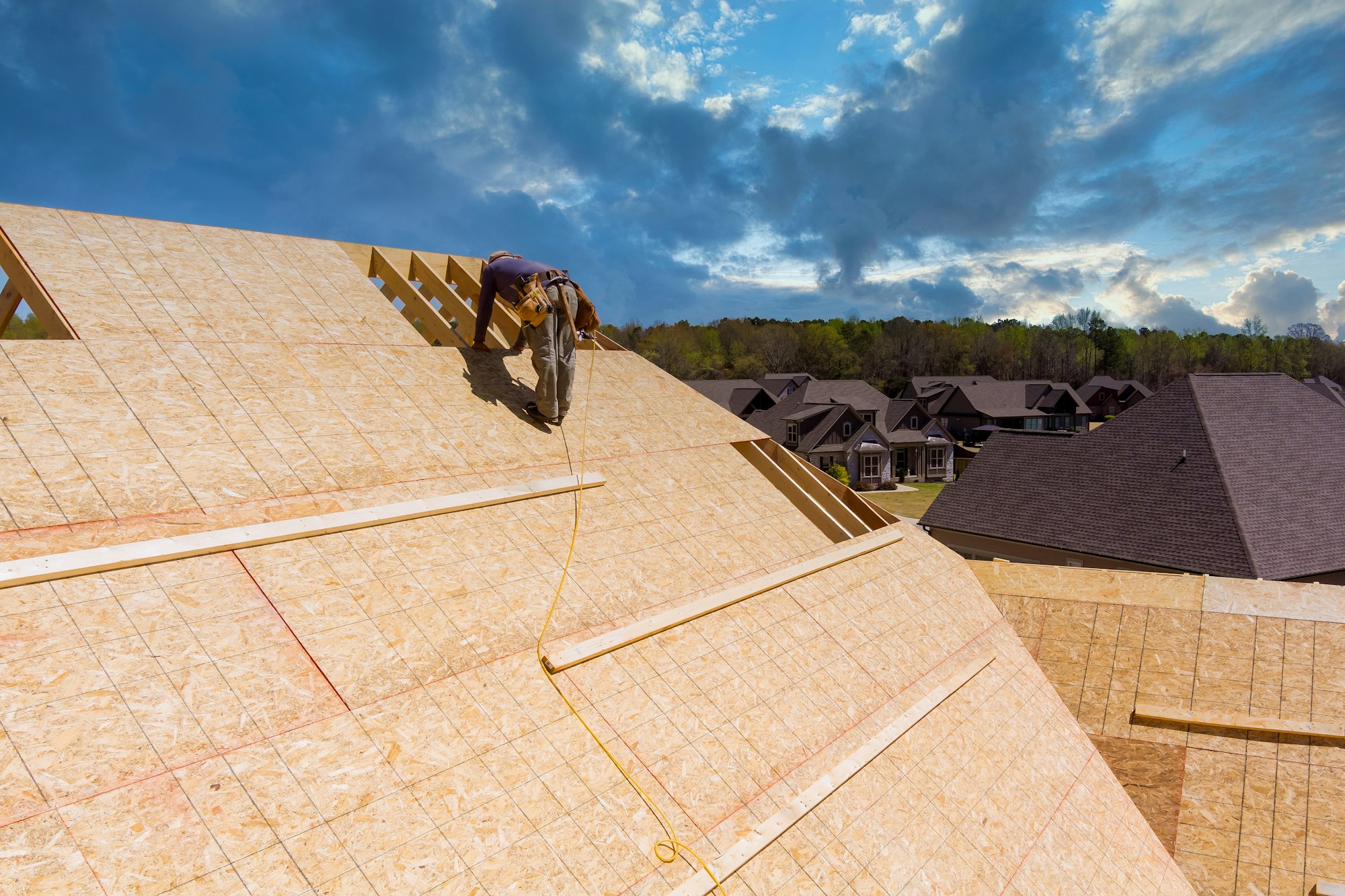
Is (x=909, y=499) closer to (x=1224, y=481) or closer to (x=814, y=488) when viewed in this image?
(x=1224, y=481)

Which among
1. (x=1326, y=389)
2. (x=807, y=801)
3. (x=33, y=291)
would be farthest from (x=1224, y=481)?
(x=1326, y=389)

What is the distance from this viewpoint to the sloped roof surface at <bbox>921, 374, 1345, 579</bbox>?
1305cm

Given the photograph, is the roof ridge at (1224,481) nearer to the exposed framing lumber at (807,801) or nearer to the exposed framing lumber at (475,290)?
the exposed framing lumber at (807,801)

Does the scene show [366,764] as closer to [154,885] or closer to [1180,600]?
[154,885]

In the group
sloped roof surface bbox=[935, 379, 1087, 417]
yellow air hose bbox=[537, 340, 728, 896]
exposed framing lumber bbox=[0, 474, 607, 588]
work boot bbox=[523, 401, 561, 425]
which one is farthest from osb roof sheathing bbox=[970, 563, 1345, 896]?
sloped roof surface bbox=[935, 379, 1087, 417]

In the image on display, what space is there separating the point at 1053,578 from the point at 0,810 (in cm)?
1027

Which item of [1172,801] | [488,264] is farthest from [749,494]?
[1172,801]

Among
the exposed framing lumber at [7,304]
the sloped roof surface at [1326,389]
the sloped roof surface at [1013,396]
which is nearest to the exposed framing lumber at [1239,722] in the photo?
the exposed framing lumber at [7,304]

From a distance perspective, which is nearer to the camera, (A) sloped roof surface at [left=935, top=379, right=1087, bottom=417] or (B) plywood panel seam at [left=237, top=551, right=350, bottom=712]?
(B) plywood panel seam at [left=237, top=551, right=350, bottom=712]

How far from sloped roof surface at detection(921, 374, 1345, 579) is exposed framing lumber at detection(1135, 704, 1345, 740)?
6479mm

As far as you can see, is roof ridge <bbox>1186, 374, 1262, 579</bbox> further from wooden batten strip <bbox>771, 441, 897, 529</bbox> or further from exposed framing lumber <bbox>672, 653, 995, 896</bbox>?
exposed framing lumber <bbox>672, 653, 995, 896</bbox>

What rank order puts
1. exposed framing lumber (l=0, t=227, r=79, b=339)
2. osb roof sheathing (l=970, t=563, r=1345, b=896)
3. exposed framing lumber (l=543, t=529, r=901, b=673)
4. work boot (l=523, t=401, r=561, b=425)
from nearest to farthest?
exposed framing lumber (l=543, t=529, r=901, b=673) < exposed framing lumber (l=0, t=227, r=79, b=339) < osb roof sheathing (l=970, t=563, r=1345, b=896) < work boot (l=523, t=401, r=561, b=425)

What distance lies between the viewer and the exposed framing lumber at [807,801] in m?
3.46

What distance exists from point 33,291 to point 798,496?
7.56 meters
